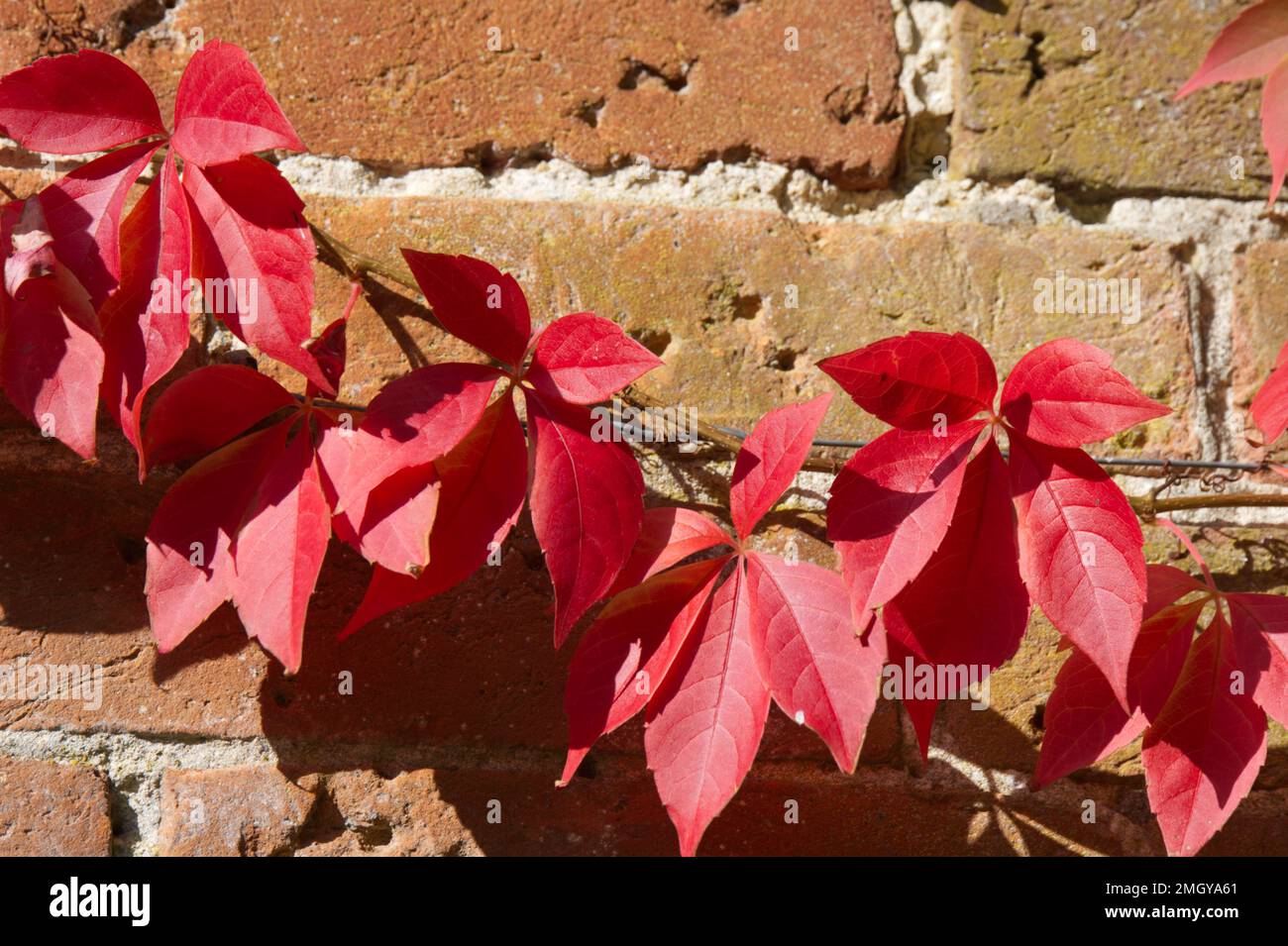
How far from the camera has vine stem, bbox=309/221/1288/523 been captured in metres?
0.83

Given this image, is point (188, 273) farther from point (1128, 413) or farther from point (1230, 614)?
point (1230, 614)

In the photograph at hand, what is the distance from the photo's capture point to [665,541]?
763mm

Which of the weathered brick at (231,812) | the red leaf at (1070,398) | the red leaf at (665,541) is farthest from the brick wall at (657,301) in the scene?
the red leaf at (1070,398)

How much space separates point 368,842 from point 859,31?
82 centimetres

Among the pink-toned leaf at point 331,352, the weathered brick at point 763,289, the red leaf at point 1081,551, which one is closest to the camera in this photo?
the red leaf at point 1081,551

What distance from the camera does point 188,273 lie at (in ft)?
2.34

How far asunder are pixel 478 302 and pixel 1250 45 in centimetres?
64

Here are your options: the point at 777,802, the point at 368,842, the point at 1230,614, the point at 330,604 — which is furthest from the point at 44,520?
the point at 1230,614

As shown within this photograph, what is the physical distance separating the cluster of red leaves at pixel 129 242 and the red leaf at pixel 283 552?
3.3 inches

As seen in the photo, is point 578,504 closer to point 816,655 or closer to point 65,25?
point 816,655

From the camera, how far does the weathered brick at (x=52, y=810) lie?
2.67ft

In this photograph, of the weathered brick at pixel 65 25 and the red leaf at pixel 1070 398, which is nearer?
the red leaf at pixel 1070 398

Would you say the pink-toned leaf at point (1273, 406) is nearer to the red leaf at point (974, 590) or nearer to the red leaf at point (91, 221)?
the red leaf at point (974, 590)

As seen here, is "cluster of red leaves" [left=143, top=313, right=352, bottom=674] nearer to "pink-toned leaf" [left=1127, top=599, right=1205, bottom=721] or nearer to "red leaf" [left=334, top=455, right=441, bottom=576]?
"red leaf" [left=334, top=455, right=441, bottom=576]
